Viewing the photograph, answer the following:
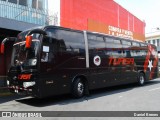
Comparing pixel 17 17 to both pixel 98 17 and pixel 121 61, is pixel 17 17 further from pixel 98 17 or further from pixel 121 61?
pixel 98 17

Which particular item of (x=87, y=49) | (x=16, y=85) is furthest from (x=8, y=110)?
(x=87, y=49)

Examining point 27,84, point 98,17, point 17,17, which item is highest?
point 98,17

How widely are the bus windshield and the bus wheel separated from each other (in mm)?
2492

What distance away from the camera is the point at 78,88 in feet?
37.6

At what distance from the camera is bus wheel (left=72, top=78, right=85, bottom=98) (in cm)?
1122

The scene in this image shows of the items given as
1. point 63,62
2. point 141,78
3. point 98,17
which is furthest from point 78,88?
point 98,17

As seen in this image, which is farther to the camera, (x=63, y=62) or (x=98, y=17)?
(x=98, y=17)

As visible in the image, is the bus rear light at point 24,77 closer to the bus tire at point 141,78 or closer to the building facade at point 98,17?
the bus tire at point 141,78

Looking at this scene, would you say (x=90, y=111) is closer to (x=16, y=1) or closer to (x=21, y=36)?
(x=21, y=36)

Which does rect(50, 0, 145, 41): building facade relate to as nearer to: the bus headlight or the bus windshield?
the bus windshield

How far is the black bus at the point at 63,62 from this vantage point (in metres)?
9.69

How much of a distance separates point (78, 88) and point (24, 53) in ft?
9.83

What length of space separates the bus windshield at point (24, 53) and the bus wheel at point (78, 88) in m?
2.49

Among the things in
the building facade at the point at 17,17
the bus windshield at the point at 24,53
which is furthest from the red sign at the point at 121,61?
the building facade at the point at 17,17
